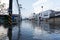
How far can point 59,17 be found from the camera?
7594 centimetres

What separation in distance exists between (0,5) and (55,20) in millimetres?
41586

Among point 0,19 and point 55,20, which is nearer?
point 0,19

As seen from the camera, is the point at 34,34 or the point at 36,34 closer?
the point at 36,34

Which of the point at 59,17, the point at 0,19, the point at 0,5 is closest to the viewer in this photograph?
the point at 0,5

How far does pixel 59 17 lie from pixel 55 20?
2.89m

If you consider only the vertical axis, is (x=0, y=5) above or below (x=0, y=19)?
above

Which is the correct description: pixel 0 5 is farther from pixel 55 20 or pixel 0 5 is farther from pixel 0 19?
pixel 55 20

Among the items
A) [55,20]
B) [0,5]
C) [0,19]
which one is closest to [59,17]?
[55,20]

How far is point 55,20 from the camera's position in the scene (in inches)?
3076

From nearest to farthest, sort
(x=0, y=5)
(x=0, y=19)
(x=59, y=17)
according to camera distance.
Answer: (x=0, y=5) < (x=0, y=19) < (x=59, y=17)

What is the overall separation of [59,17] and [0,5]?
40.2 m

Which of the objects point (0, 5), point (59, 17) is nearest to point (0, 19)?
point (0, 5)

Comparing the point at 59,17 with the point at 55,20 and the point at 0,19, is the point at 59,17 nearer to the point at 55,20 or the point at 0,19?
the point at 55,20

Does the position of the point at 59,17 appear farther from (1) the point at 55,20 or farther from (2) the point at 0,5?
(2) the point at 0,5
